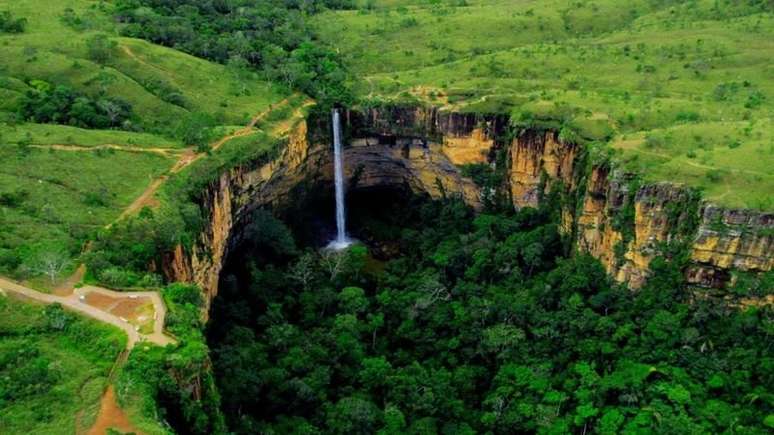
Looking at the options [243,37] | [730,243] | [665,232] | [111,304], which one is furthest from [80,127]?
[730,243]

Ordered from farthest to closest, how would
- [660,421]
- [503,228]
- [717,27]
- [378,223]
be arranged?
[717,27]
[378,223]
[503,228]
[660,421]

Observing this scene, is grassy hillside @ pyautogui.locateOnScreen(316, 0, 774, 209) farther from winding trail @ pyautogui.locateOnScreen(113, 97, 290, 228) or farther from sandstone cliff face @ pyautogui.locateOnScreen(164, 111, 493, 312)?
winding trail @ pyautogui.locateOnScreen(113, 97, 290, 228)

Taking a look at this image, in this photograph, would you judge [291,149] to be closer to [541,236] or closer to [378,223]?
[378,223]

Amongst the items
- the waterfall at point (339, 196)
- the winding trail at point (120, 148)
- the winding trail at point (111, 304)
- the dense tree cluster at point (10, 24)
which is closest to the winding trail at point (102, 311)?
the winding trail at point (111, 304)

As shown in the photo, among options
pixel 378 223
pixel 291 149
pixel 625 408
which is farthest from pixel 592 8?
pixel 625 408

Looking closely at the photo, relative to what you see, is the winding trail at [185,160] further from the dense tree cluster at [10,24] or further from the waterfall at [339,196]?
the dense tree cluster at [10,24]

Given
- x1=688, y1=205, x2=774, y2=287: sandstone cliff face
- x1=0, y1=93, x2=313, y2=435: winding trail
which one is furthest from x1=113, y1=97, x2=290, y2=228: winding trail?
x1=688, y1=205, x2=774, y2=287: sandstone cliff face
